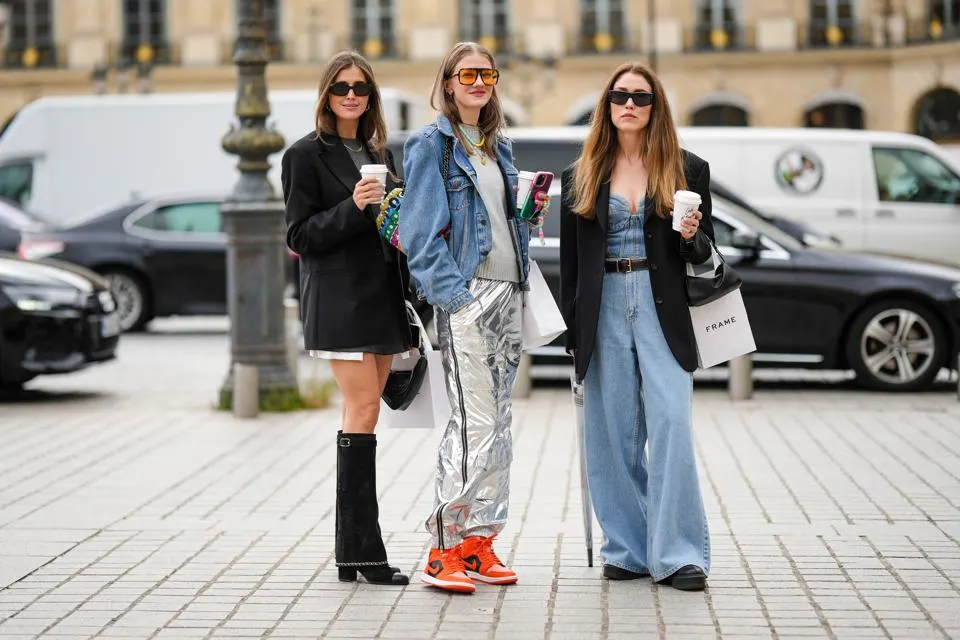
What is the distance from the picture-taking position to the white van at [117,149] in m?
24.5

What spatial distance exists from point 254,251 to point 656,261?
19.7 ft

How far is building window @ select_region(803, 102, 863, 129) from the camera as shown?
1820 inches

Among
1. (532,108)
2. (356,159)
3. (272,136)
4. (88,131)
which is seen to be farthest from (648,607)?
(532,108)

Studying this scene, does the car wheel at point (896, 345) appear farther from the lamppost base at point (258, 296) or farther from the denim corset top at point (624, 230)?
the denim corset top at point (624, 230)

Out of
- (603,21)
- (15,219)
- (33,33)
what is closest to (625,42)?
(603,21)

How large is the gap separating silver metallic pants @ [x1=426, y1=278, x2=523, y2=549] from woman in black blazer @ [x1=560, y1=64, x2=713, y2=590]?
1.07ft

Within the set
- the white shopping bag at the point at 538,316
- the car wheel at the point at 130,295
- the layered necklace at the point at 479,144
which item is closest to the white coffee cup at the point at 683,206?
the white shopping bag at the point at 538,316

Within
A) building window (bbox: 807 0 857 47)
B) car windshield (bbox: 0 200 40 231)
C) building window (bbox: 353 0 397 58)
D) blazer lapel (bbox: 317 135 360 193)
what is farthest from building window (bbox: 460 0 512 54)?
blazer lapel (bbox: 317 135 360 193)

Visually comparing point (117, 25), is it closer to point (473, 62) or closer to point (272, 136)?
point (272, 136)

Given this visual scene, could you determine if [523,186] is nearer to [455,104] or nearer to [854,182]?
[455,104]

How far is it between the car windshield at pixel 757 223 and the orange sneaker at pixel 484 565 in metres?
6.80

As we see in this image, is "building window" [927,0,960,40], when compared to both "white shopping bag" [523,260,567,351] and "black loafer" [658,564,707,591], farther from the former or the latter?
"black loafer" [658,564,707,591]

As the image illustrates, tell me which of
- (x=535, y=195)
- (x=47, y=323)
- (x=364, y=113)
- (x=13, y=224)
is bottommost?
(x=47, y=323)

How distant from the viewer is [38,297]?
12289 mm
